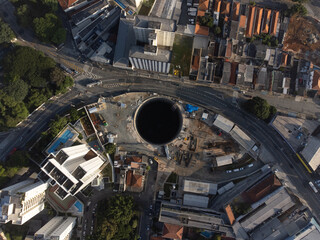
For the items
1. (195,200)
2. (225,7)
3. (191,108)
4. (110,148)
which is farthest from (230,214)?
(225,7)

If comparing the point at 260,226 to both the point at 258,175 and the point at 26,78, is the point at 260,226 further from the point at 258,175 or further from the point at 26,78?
the point at 26,78

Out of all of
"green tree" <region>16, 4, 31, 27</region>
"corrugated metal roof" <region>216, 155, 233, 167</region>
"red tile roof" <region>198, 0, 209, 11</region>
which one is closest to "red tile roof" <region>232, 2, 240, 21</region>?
"red tile roof" <region>198, 0, 209, 11</region>

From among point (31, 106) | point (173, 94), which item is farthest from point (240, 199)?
point (31, 106)

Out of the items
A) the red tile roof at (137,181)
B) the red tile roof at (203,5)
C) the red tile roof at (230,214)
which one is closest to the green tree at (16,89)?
the red tile roof at (137,181)

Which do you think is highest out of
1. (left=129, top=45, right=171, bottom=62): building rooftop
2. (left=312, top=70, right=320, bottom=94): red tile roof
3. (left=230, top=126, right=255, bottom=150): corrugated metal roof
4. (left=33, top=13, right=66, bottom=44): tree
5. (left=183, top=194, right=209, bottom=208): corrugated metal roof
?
(left=33, top=13, right=66, bottom=44): tree

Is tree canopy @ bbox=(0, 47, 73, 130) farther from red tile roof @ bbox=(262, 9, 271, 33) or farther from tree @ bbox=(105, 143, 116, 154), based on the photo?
red tile roof @ bbox=(262, 9, 271, 33)

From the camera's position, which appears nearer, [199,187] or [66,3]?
[66,3]

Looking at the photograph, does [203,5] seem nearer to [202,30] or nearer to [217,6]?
[217,6]
